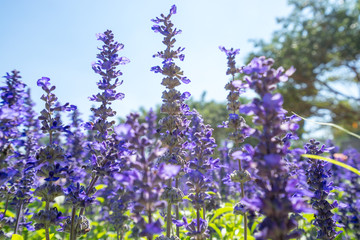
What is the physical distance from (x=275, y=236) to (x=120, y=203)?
13.5ft

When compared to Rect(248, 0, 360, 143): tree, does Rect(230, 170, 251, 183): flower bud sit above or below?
below

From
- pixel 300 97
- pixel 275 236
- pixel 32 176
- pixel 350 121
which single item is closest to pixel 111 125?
pixel 32 176

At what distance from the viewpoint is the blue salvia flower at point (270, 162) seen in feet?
6.49

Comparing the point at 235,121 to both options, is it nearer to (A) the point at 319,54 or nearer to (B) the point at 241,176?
(B) the point at 241,176

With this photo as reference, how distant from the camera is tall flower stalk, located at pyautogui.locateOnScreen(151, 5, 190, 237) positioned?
3.63 meters

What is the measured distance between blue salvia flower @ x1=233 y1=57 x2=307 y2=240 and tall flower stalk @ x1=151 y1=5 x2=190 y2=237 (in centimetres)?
156

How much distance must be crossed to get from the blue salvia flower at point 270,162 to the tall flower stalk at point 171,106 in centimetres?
156

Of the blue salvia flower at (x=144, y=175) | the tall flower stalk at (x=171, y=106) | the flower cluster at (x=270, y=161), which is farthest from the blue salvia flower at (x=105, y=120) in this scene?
the flower cluster at (x=270, y=161)

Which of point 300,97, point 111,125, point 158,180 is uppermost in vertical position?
point 300,97

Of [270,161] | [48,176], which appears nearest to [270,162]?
[270,161]

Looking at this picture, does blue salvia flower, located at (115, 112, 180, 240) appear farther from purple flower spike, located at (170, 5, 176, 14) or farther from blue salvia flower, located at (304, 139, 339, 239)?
purple flower spike, located at (170, 5, 176, 14)

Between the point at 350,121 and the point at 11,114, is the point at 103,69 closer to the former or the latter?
the point at 11,114

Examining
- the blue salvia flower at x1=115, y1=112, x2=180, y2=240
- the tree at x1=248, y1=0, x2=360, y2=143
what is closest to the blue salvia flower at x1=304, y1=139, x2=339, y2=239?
the blue salvia flower at x1=115, y1=112, x2=180, y2=240

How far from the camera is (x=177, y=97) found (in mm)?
4012
